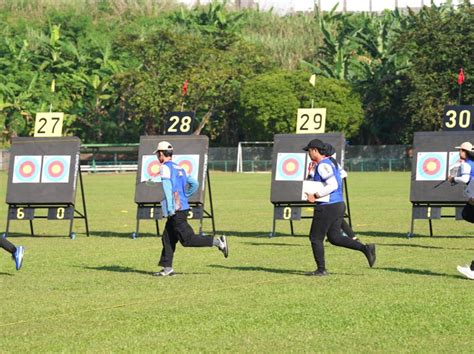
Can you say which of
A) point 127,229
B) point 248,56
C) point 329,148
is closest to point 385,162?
point 248,56

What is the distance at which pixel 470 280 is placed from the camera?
16.2m

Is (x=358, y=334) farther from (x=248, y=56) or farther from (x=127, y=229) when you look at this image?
(x=248, y=56)

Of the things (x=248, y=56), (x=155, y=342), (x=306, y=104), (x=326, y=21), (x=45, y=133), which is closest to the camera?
(x=155, y=342)

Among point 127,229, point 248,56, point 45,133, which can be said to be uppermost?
point 248,56

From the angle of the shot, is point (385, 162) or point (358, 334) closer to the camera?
point (358, 334)

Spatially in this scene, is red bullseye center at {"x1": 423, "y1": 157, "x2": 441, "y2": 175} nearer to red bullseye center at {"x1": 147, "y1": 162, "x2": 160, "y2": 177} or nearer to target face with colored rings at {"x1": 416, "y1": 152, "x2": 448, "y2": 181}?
target face with colored rings at {"x1": 416, "y1": 152, "x2": 448, "y2": 181}

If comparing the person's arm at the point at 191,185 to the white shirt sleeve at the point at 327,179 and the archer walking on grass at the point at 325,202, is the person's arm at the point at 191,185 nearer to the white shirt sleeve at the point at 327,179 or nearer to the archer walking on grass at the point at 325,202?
the archer walking on grass at the point at 325,202

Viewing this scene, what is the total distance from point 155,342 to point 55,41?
79.3m

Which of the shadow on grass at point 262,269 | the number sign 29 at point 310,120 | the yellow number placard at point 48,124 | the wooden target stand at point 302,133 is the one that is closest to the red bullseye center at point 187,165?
the wooden target stand at point 302,133

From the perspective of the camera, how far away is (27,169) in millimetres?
25969

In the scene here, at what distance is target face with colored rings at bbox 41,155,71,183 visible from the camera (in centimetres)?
2550

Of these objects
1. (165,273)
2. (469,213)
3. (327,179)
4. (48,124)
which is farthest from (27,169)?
(469,213)

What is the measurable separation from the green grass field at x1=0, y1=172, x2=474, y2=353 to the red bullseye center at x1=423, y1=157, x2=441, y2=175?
52.3 inches

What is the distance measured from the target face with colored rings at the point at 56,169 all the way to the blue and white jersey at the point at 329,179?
9.79m
